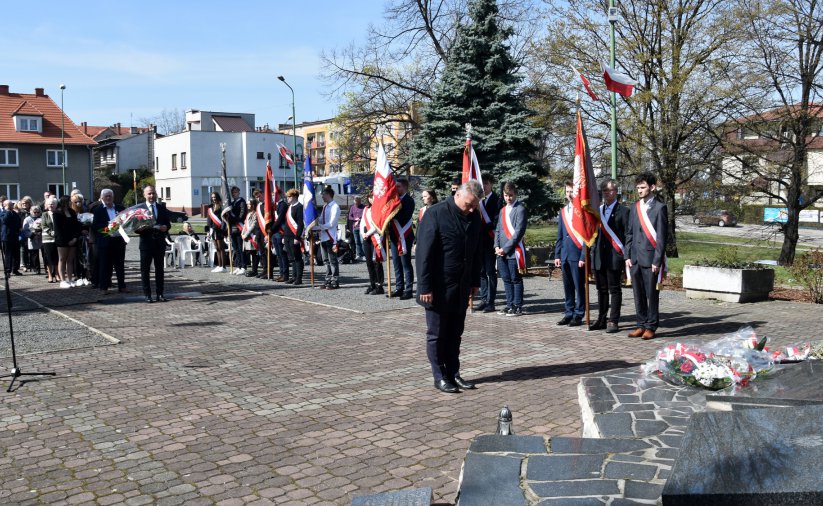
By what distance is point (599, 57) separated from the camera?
2480cm

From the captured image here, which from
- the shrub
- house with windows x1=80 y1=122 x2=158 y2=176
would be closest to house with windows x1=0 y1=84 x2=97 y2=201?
house with windows x1=80 y1=122 x2=158 y2=176

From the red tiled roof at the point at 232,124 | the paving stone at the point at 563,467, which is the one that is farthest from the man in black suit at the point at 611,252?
the red tiled roof at the point at 232,124

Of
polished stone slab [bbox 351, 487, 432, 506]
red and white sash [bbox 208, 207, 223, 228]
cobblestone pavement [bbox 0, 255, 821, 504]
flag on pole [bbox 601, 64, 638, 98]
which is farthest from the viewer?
red and white sash [bbox 208, 207, 223, 228]

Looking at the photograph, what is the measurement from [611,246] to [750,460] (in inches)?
282

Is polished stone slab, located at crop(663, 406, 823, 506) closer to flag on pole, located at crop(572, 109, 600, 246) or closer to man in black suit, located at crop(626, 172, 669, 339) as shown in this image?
man in black suit, located at crop(626, 172, 669, 339)

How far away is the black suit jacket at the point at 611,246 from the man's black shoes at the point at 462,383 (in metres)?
3.79

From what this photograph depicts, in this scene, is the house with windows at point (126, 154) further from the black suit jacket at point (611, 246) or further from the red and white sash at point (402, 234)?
the black suit jacket at point (611, 246)

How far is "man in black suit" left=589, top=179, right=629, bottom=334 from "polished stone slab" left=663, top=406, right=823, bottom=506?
676 centimetres

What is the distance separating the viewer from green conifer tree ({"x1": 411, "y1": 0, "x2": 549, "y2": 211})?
23.9 meters

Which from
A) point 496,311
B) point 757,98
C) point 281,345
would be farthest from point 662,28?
point 281,345

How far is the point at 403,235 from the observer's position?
1442cm

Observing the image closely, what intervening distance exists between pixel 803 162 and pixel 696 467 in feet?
73.6

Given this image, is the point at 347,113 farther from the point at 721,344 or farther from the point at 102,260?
the point at 721,344

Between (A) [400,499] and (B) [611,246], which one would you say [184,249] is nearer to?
(B) [611,246]
